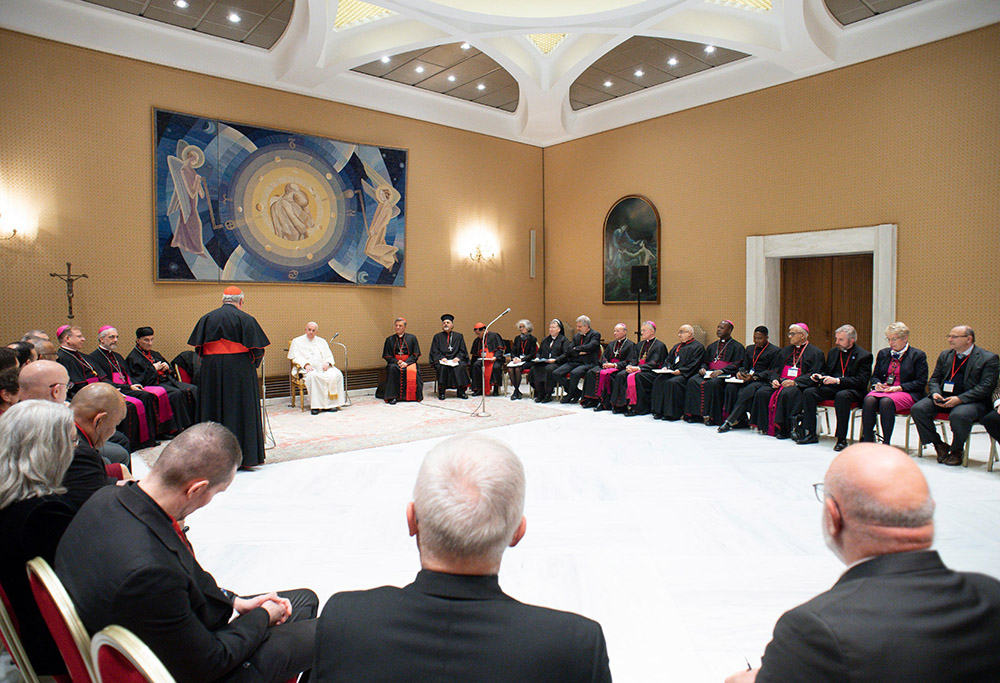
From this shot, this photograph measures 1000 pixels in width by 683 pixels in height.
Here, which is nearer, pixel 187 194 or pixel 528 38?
pixel 187 194

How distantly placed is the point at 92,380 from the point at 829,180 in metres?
9.85

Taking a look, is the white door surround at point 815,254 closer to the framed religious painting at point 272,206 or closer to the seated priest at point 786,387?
the seated priest at point 786,387

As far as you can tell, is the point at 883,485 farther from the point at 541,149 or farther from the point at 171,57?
the point at 541,149

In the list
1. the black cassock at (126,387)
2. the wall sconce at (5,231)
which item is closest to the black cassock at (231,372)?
the black cassock at (126,387)

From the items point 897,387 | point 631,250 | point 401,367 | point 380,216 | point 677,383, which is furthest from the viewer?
point 631,250

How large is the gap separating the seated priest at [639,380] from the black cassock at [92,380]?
19.9 feet

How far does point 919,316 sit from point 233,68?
10.2 metres

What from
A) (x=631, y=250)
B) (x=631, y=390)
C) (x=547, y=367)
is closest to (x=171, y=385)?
(x=547, y=367)

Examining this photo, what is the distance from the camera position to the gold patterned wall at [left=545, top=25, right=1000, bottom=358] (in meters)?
7.91

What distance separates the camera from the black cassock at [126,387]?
7188mm

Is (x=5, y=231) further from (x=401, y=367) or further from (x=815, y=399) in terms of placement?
(x=815, y=399)

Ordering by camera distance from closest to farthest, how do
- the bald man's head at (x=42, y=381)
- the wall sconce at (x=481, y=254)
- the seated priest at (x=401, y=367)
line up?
1. the bald man's head at (x=42, y=381)
2. the seated priest at (x=401, y=367)
3. the wall sconce at (x=481, y=254)

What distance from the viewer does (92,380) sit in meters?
6.98

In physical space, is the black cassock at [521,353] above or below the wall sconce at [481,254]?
below
